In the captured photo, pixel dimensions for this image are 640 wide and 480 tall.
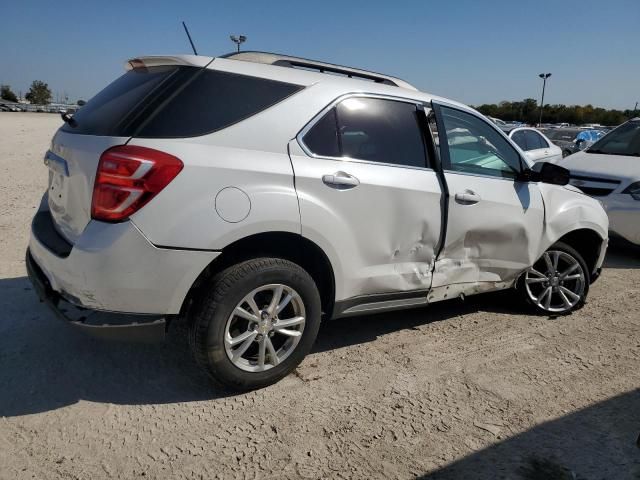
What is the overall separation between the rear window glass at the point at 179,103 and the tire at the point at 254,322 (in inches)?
31.7

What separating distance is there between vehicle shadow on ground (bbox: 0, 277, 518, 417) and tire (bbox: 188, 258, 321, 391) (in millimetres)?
→ 249

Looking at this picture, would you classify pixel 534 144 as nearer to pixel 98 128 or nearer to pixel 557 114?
pixel 98 128

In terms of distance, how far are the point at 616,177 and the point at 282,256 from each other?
5.31 meters

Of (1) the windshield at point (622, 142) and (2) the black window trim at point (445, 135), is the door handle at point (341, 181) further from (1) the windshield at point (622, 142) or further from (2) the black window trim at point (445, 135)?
(1) the windshield at point (622, 142)

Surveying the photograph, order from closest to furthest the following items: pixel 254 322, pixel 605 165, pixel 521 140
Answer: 1. pixel 254 322
2. pixel 605 165
3. pixel 521 140

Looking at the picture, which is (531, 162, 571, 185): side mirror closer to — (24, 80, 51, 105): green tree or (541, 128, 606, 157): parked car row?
(541, 128, 606, 157): parked car row

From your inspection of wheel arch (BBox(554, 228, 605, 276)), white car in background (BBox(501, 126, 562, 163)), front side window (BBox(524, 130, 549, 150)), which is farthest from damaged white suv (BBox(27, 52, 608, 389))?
front side window (BBox(524, 130, 549, 150))

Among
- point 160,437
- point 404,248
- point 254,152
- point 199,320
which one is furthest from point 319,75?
point 160,437

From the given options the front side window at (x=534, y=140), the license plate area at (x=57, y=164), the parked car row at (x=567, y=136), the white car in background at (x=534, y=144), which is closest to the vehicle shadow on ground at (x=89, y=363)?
the license plate area at (x=57, y=164)

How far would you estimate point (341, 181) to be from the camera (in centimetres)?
299

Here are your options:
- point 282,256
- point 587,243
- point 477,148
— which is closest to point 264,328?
point 282,256

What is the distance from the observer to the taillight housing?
8.13 ft

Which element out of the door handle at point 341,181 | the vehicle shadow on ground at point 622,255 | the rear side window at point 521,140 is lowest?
the vehicle shadow on ground at point 622,255

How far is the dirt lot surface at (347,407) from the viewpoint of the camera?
2.45 meters
